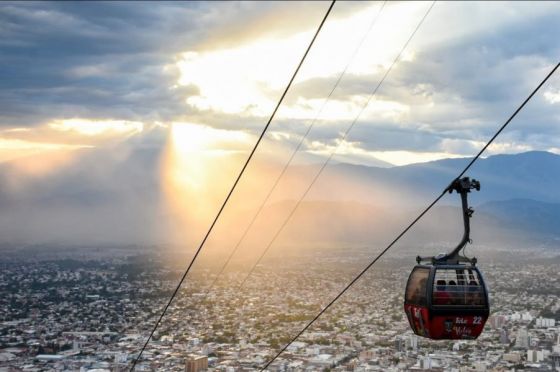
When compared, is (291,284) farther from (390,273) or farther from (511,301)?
(511,301)

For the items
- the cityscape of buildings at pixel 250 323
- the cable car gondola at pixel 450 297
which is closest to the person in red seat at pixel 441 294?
the cable car gondola at pixel 450 297

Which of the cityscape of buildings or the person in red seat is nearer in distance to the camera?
the person in red seat

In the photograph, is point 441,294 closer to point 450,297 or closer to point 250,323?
point 450,297

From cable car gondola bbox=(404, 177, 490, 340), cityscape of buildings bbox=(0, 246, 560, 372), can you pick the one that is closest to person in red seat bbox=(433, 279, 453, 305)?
cable car gondola bbox=(404, 177, 490, 340)

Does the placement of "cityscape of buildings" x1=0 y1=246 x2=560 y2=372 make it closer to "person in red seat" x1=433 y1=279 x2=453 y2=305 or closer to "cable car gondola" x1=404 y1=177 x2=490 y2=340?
"cable car gondola" x1=404 y1=177 x2=490 y2=340

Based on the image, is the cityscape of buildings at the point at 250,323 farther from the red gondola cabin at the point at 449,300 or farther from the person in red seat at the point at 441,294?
the person in red seat at the point at 441,294
